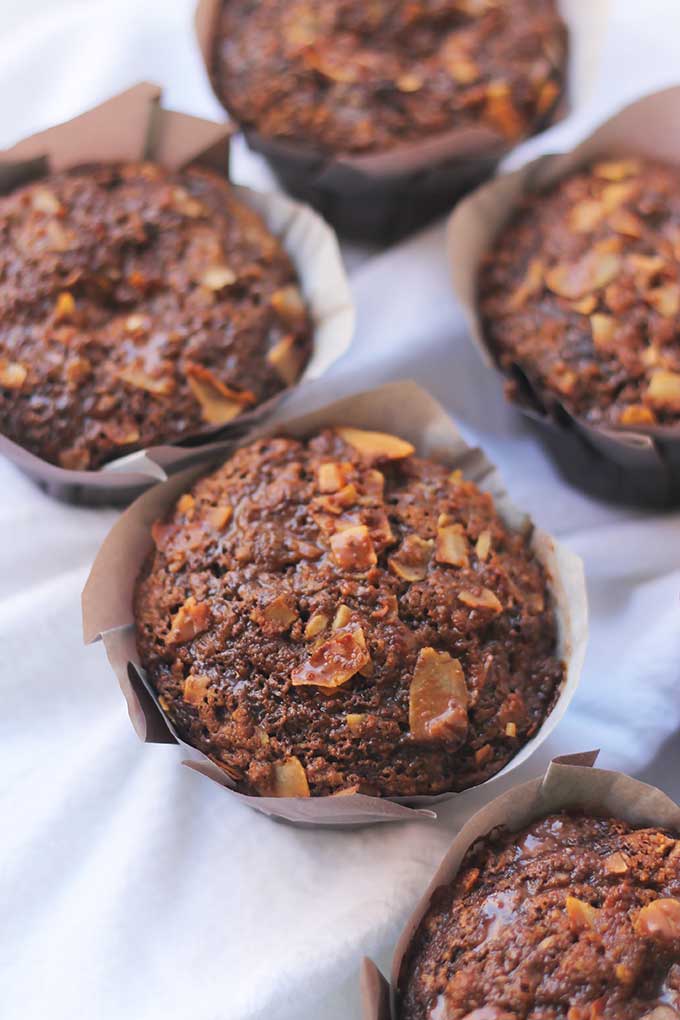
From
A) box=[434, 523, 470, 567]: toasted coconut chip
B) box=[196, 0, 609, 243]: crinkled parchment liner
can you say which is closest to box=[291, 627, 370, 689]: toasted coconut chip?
box=[434, 523, 470, 567]: toasted coconut chip

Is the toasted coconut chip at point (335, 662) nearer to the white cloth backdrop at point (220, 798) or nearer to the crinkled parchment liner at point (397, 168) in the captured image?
the white cloth backdrop at point (220, 798)

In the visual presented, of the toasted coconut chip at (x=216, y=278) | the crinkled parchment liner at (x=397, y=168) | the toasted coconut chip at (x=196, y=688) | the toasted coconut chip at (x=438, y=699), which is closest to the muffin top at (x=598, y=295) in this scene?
the crinkled parchment liner at (x=397, y=168)

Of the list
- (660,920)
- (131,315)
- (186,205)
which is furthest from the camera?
(186,205)

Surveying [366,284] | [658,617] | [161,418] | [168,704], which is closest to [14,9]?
[366,284]

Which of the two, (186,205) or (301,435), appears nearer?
(301,435)

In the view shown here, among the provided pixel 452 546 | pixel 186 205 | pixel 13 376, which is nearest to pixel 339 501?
pixel 452 546

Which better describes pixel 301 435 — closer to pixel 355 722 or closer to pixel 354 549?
pixel 354 549

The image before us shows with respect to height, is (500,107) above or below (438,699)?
above
